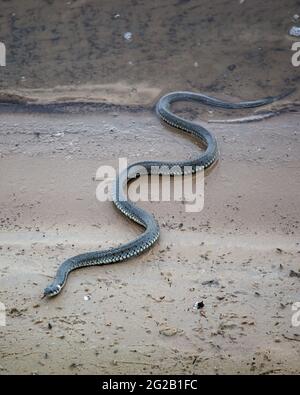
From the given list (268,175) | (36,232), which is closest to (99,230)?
(36,232)

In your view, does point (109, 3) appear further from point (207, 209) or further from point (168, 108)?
point (207, 209)

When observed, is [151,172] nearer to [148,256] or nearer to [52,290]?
[148,256]

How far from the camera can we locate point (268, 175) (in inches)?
448

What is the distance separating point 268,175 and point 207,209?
6.10 feet

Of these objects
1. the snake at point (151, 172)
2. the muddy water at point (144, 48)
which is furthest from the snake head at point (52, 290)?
the muddy water at point (144, 48)

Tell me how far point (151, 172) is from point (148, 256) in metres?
3.00

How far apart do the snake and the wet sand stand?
0.16m

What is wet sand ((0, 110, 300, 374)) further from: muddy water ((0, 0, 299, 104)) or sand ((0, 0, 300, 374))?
muddy water ((0, 0, 299, 104))

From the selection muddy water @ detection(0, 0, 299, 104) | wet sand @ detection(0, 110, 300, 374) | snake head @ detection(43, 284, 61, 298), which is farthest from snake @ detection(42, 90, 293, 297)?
muddy water @ detection(0, 0, 299, 104)

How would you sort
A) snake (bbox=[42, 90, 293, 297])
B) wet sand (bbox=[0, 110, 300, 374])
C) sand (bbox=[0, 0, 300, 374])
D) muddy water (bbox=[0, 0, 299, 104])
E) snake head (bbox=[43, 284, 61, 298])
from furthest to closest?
muddy water (bbox=[0, 0, 299, 104]) < snake (bbox=[42, 90, 293, 297]) < snake head (bbox=[43, 284, 61, 298]) < sand (bbox=[0, 0, 300, 374]) < wet sand (bbox=[0, 110, 300, 374])

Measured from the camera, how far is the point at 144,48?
1589 cm

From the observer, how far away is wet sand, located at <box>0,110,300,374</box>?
6707 millimetres

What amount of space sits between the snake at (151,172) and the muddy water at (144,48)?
1.91 feet

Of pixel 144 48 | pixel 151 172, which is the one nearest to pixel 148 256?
pixel 151 172
